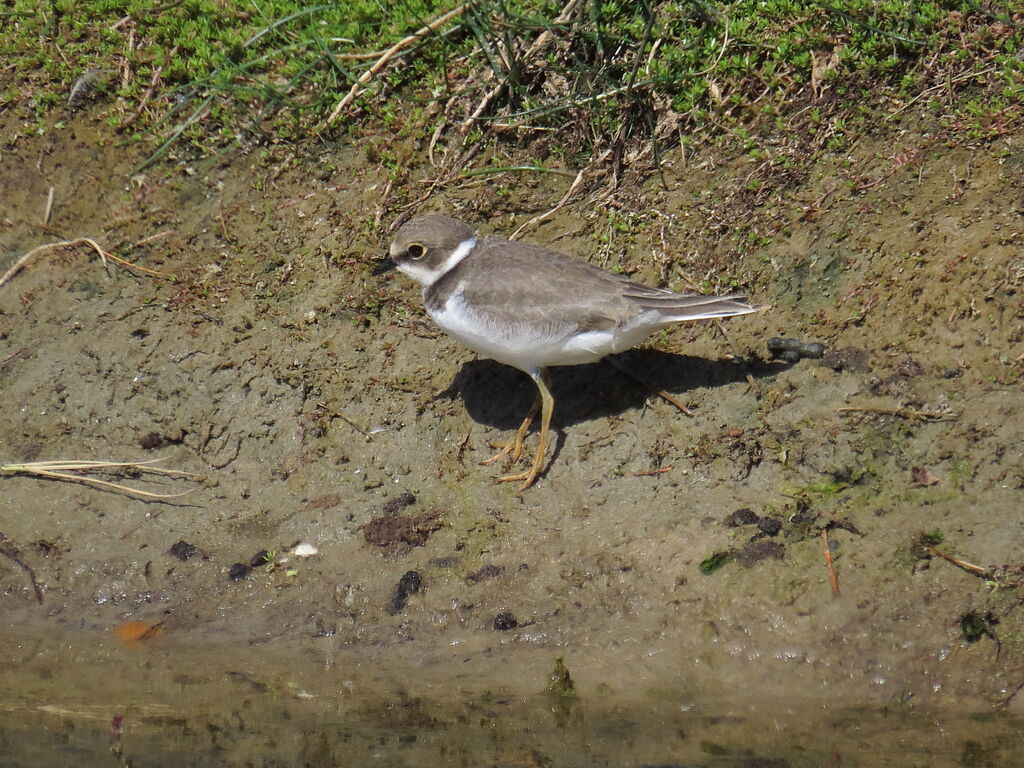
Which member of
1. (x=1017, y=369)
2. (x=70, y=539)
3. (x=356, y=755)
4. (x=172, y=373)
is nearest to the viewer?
(x=356, y=755)

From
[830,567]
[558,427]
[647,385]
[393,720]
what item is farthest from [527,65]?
[393,720]

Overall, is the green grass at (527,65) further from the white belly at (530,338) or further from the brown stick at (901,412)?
the brown stick at (901,412)

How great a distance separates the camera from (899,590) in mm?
5125

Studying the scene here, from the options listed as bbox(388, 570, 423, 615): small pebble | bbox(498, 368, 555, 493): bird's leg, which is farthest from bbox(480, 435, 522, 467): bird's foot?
bbox(388, 570, 423, 615): small pebble

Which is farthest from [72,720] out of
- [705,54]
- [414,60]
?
[705,54]

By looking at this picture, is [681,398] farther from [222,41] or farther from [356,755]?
[222,41]

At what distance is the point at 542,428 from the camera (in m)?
6.54

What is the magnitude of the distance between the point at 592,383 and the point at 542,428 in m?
0.62

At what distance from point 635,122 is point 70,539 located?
4688mm

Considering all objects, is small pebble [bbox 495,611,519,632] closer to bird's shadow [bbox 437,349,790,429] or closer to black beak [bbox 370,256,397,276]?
bird's shadow [bbox 437,349,790,429]

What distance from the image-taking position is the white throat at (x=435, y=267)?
263 inches

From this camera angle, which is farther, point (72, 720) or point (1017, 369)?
point (1017, 369)

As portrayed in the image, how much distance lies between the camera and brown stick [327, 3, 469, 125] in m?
7.80

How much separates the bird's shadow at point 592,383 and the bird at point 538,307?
1.02ft
